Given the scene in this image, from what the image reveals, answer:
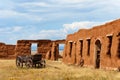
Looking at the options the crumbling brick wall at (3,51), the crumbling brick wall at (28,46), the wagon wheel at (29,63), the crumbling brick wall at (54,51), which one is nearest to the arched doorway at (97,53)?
the wagon wheel at (29,63)

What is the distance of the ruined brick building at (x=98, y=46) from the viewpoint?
2770 cm

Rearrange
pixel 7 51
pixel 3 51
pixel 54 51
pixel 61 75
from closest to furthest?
pixel 61 75 → pixel 54 51 → pixel 3 51 → pixel 7 51

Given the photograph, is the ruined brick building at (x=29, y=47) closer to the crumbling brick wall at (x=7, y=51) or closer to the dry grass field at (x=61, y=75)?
the crumbling brick wall at (x=7, y=51)

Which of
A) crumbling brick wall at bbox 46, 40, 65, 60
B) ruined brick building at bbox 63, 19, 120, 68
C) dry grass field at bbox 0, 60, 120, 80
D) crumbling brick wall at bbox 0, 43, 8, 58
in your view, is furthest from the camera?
crumbling brick wall at bbox 0, 43, 8, 58

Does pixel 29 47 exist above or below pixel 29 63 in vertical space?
above

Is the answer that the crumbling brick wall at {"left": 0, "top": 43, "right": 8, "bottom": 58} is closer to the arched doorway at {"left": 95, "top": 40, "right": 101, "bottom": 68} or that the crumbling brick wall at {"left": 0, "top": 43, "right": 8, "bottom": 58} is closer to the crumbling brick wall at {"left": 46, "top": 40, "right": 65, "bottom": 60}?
the crumbling brick wall at {"left": 46, "top": 40, "right": 65, "bottom": 60}

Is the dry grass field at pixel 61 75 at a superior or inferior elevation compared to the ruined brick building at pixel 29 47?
inferior

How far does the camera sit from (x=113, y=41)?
28.2 m

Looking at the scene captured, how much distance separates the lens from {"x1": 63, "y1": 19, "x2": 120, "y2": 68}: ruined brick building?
27.7 metres

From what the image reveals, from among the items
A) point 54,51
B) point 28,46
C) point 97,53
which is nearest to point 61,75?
point 97,53

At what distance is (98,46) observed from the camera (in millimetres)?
Answer: 32844

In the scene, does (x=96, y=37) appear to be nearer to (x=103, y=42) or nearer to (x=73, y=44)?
(x=103, y=42)

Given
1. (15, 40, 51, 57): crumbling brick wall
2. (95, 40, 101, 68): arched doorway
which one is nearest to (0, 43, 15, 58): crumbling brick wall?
(15, 40, 51, 57): crumbling brick wall

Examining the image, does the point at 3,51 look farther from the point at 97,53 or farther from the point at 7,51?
the point at 97,53
